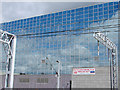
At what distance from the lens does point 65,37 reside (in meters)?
42.8

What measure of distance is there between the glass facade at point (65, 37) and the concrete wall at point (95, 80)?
3.05m

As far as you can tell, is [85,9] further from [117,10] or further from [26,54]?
[26,54]

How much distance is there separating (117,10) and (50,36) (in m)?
15.3

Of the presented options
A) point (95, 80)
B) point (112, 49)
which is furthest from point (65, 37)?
point (112, 49)

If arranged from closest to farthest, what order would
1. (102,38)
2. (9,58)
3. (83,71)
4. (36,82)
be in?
(102,38) < (9,58) < (83,71) < (36,82)

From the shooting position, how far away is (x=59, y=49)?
4325 centimetres

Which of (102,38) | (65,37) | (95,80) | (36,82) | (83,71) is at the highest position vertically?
(65,37)

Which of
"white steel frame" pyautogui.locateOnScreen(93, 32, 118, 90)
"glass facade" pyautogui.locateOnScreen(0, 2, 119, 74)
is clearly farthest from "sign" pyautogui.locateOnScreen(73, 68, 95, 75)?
"white steel frame" pyautogui.locateOnScreen(93, 32, 118, 90)

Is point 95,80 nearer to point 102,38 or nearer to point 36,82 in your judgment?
point 102,38

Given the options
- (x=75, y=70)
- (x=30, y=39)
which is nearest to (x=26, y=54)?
(x=30, y=39)

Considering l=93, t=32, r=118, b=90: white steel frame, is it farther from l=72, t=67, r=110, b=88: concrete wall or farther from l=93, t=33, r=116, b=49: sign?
Result: l=72, t=67, r=110, b=88: concrete wall

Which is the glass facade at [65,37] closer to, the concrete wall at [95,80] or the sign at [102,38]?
the concrete wall at [95,80]

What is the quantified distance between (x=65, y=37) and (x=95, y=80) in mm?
11639

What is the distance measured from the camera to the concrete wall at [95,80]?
34906mm
